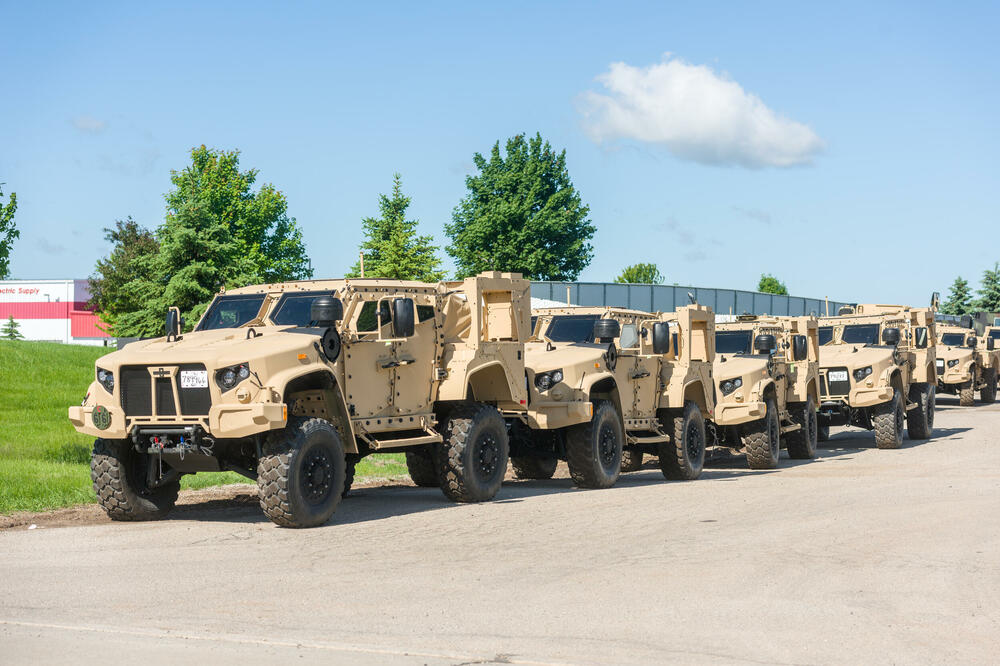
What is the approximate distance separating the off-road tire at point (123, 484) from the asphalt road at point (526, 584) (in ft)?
1.54

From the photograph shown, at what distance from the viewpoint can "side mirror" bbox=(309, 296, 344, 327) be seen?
37.7 ft

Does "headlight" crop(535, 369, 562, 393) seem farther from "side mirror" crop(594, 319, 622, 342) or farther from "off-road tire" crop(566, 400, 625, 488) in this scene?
"side mirror" crop(594, 319, 622, 342)

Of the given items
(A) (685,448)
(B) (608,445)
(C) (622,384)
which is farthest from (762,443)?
(B) (608,445)

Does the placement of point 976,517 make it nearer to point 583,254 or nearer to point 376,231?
point 376,231

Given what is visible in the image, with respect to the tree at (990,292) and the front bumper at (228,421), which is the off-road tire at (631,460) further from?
the tree at (990,292)

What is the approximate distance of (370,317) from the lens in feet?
41.7

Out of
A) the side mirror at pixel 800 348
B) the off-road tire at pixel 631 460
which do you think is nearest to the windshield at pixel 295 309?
the off-road tire at pixel 631 460

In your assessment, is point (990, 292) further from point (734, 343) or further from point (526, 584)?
point (526, 584)

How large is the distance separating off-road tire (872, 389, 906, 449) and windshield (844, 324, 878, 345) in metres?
2.98

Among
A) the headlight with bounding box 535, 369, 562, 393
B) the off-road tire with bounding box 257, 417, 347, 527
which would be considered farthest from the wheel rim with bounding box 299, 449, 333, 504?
the headlight with bounding box 535, 369, 562, 393

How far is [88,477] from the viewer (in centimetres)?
1588

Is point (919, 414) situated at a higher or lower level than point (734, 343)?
lower

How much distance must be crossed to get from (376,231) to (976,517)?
4332cm

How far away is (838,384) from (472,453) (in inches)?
499
